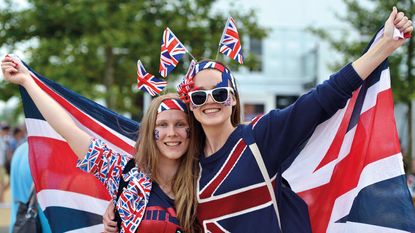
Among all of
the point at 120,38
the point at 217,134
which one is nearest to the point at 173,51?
the point at 217,134

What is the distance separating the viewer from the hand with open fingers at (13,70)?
344 centimetres

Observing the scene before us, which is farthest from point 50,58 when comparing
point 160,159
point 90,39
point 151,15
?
point 160,159

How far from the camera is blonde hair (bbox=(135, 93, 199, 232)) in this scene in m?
3.00

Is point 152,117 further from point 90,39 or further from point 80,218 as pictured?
point 90,39

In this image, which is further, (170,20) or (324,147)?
(170,20)

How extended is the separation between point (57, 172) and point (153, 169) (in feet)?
3.31

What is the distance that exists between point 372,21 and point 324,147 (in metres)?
8.92

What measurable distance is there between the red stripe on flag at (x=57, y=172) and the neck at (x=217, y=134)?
3.61 feet

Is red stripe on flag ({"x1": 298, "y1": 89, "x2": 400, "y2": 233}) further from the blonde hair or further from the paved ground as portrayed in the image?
the paved ground

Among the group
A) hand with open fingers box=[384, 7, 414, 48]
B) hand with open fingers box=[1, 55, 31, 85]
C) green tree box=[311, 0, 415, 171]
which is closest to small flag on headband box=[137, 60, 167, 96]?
hand with open fingers box=[1, 55, 31, 85]

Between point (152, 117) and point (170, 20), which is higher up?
point (170, 20)

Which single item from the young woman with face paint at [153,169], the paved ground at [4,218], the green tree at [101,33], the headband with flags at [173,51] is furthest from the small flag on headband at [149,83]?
the green tree at [101,33]

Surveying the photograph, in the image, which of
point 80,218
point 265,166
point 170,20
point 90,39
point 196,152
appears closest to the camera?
point 265,166

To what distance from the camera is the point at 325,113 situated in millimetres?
2842
